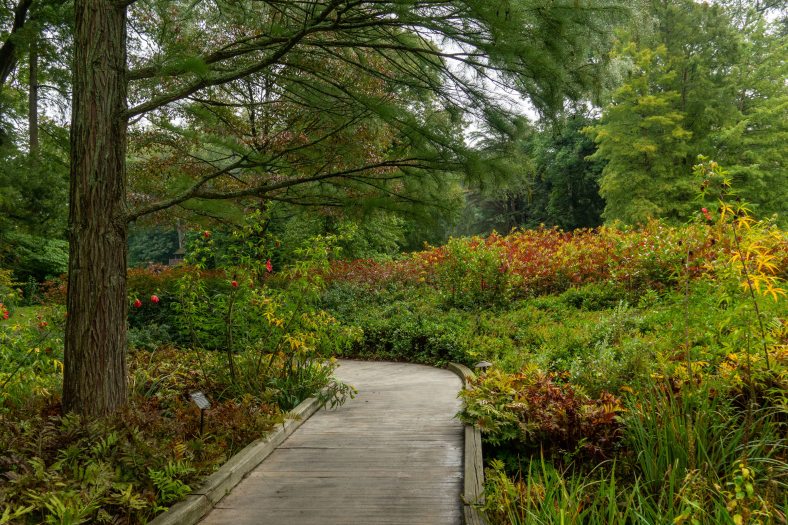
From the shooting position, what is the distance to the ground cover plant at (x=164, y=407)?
3.07 metres

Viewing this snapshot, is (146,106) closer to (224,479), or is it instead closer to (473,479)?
(224,479)

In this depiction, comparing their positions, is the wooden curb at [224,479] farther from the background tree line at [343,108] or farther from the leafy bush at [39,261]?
the leafy bush at [39,261]

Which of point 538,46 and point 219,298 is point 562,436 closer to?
point 538,46

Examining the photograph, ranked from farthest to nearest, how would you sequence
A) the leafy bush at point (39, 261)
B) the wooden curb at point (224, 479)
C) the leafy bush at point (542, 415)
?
the leafy bush at point (39, 261)
the leafy bush at point (542, 415)
the wooden curb at point (224, 479)

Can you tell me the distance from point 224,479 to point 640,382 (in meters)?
3.30

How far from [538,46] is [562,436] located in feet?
9.37

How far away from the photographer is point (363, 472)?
4.20 m

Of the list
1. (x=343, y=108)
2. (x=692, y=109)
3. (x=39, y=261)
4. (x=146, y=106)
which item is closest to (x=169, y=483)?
(x=146, y=106)

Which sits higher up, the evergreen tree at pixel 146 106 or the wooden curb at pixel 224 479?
the evergreen tree at pixel 146 106

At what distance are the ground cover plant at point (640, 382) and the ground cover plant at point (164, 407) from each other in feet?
6.53

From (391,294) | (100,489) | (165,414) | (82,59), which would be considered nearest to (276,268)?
(391,294)

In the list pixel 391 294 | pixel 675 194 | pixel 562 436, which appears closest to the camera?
pixel 562 436

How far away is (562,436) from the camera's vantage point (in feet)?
13.8

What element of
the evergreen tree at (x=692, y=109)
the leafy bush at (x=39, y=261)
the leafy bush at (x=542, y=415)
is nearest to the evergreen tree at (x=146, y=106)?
the leafy bush at (x=542, y=415)
